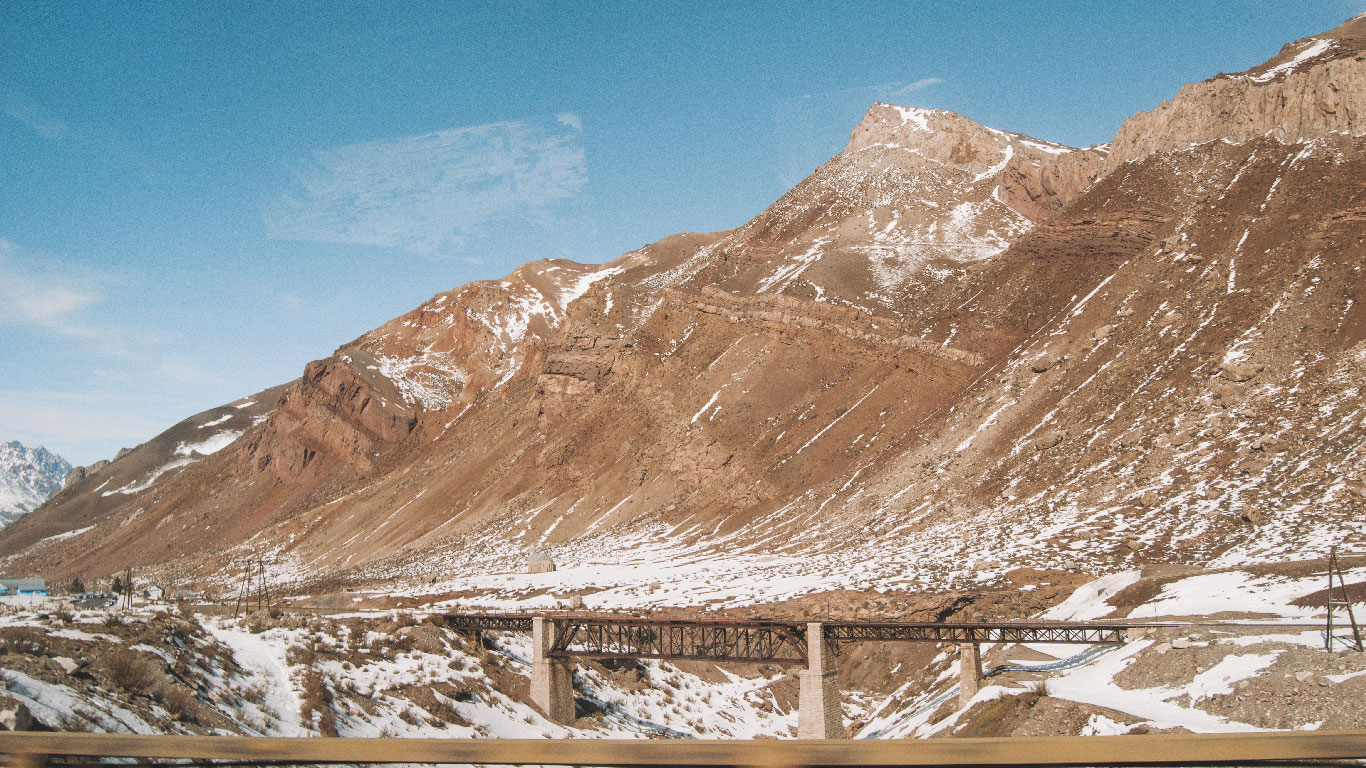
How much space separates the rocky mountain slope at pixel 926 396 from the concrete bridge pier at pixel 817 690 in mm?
14632

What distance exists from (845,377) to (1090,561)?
3450 centimetres

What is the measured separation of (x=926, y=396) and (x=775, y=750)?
69.1m

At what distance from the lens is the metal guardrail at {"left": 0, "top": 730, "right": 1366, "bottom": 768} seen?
3.23 meters

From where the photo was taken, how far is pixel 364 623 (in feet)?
119

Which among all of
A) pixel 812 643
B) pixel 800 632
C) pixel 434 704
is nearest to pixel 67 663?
pixel 434 704

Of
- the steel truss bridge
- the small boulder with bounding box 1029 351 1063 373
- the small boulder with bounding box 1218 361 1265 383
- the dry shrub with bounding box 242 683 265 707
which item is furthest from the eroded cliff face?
the dry shrub with bounding box 242 683 265 707

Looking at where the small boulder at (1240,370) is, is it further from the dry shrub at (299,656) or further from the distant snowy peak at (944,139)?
the distant snowy peak at (944,139)

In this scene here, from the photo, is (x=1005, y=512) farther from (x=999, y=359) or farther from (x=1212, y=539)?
(x=999, y=359)

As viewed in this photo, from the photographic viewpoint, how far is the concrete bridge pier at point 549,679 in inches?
1344

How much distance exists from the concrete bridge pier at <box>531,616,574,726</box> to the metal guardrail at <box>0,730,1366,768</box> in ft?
104

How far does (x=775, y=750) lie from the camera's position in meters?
3.39

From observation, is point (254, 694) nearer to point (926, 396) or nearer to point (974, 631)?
point (974, 631)

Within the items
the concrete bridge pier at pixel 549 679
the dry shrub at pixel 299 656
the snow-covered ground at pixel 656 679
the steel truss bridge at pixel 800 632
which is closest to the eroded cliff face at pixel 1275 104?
the snow-covered ground at pixel 656 679

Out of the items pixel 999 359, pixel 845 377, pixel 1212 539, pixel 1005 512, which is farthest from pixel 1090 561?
pixel 845 377
